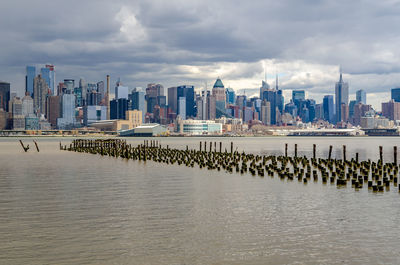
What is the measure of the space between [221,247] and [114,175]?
1467 inches

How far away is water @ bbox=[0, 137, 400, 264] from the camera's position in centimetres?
1934

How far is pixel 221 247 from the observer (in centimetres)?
2070

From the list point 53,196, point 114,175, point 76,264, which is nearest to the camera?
point 76,264

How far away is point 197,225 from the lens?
25234mm

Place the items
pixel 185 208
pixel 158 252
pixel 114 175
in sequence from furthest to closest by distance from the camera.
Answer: pixel 114 175
pixel 185 208
pixel 158 252

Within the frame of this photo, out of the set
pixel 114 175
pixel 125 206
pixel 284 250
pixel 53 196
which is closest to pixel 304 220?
pixel 284 250

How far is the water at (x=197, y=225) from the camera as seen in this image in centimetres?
1934

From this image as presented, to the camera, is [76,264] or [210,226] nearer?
[76,264]

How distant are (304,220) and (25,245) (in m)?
15.3

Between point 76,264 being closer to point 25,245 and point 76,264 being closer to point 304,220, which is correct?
point 25,245

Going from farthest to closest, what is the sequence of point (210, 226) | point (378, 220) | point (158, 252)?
1. point (378, 220)
2. point (210, 226)
3. point (158, 252)

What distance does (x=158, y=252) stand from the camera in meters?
19.8

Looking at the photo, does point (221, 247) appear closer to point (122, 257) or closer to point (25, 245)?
point (122, 257)

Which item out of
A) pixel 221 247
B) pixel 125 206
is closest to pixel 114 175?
pixel 125 206
